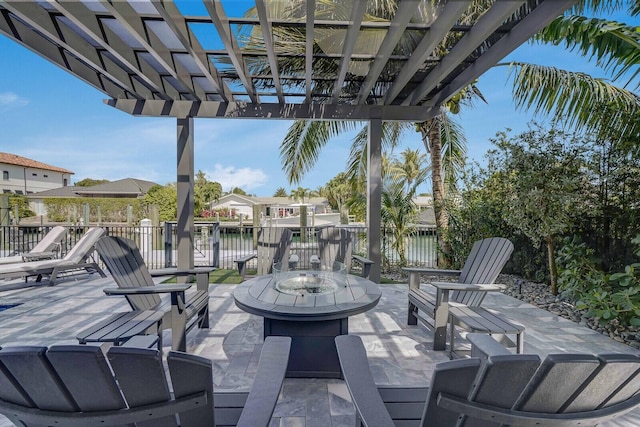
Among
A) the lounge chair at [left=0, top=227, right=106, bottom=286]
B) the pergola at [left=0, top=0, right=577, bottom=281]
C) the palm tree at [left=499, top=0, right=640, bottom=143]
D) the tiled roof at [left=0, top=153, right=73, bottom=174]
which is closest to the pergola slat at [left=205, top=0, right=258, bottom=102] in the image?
the pergola at [left=0, top=0, right=577, bottom=281]

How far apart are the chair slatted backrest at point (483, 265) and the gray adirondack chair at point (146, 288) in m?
2.72

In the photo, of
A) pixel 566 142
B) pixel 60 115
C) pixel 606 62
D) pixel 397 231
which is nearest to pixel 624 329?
pixel 566 142

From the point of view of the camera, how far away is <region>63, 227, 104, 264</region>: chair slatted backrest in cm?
548

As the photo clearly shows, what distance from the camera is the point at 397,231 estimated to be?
22.2ft

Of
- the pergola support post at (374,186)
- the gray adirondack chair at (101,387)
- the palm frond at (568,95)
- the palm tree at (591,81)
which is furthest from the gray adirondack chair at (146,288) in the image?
the palm frond at (568,95)

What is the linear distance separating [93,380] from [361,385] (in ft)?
3.02

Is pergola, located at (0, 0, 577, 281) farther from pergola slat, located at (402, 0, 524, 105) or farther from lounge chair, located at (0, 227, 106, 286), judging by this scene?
lounge chair, located at (0, 227, 106, 286)

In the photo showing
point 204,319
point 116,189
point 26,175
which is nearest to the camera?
point 204,319

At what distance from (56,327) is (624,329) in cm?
637

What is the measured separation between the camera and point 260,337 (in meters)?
3.23

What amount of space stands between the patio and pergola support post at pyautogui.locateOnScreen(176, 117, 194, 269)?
0.81 m

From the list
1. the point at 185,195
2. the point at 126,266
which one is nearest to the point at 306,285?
the point at 126,266

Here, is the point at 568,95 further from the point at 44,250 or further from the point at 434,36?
the point at 44,250

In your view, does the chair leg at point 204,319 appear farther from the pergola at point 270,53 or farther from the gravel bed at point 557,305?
the gravel bed at point 557,305
